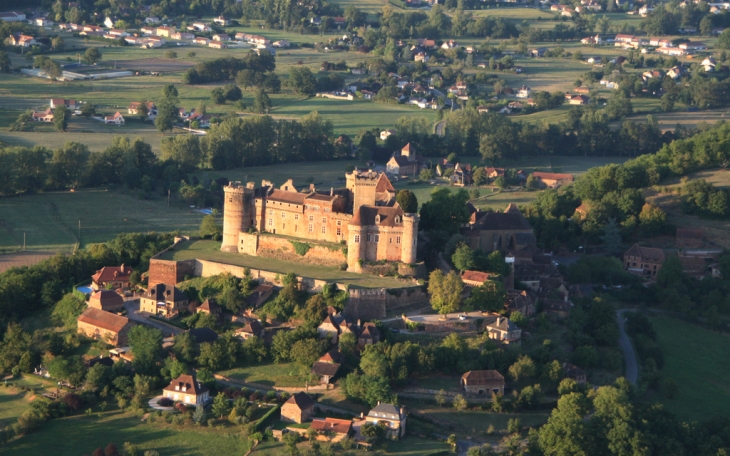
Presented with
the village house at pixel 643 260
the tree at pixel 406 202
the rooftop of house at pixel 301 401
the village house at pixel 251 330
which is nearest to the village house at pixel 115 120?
the tree at pixel 406 202

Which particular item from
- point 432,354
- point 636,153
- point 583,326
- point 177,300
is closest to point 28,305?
point 177,300

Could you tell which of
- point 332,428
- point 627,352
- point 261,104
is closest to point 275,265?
point 332,428

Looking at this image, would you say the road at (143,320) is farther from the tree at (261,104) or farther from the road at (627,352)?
the tree at (261,104)

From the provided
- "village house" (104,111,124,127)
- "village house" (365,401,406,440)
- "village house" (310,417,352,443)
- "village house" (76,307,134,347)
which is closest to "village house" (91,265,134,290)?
"village house" (76,307,134,347)

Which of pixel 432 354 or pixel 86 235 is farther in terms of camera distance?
pixel 86 235

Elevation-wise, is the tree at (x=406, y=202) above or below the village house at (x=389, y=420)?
above

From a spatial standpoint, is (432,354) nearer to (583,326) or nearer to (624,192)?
(583,326)

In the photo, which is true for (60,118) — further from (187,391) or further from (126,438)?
(126,438)
